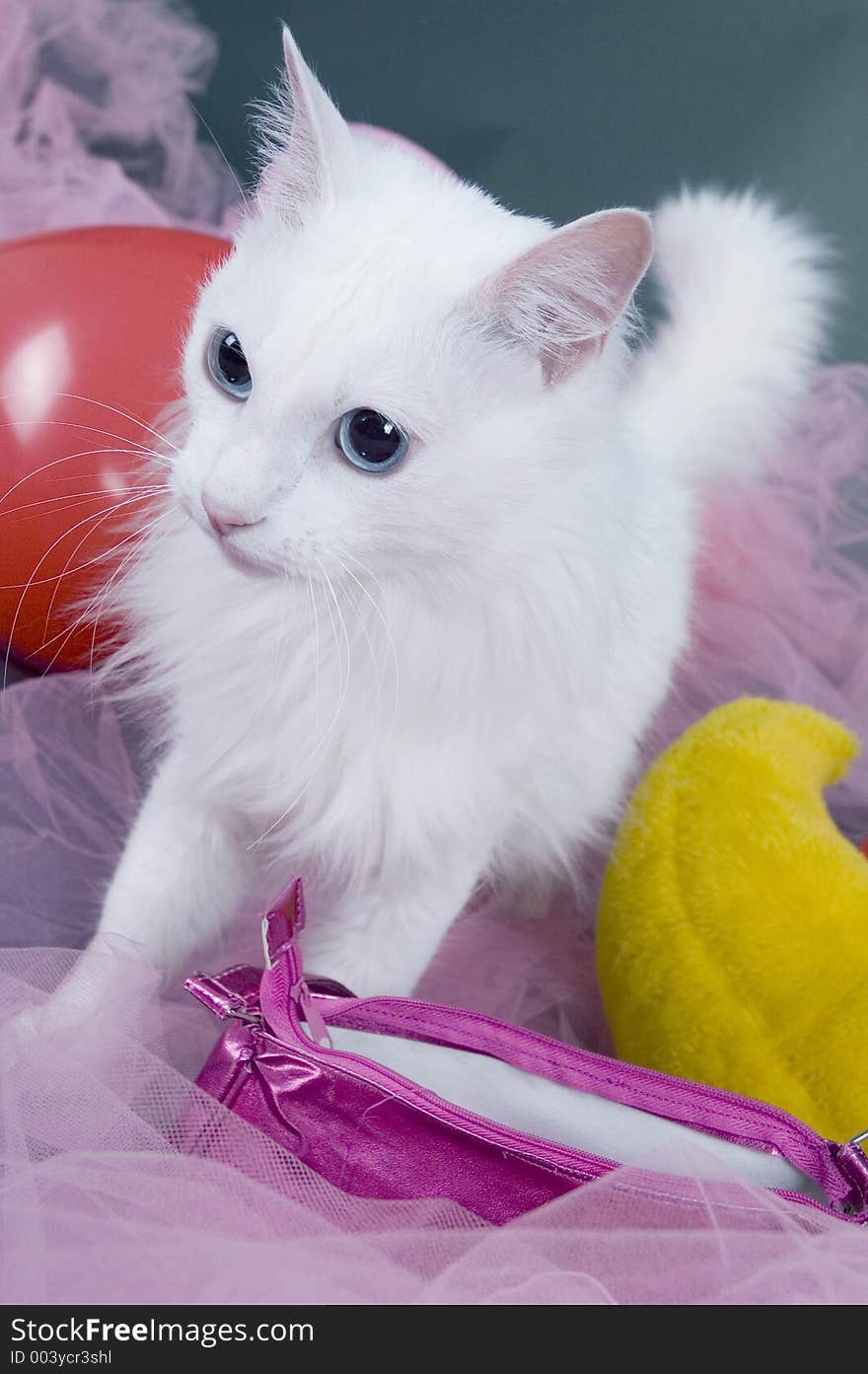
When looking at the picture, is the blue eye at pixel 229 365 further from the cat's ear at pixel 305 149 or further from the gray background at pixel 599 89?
the gray background at pixel 599 89

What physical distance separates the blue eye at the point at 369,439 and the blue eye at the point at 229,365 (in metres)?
0.08

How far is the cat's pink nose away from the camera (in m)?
0.75

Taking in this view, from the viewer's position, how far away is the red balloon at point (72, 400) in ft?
4.10

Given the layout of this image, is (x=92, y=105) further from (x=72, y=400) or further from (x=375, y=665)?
(x=375, y=665)

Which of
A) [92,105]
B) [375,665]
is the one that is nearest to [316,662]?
[375,665]

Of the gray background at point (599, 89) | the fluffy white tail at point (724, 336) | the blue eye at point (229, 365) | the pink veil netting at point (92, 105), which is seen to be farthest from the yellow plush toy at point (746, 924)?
the pink veil netting at point (92, 105)

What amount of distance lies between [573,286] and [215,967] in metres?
0.74

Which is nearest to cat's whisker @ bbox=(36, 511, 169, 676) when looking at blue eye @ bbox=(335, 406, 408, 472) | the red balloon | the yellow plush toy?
the red balloon

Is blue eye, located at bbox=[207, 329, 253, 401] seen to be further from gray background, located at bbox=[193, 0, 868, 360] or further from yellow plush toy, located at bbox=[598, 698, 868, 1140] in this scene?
gray background, located at bbox=[193, 0, 868, 360]

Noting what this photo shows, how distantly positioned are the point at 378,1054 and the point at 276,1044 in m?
0.08

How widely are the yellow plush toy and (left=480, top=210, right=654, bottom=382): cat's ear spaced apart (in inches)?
19.4

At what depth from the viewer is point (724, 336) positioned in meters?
1.38

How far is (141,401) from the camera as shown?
→ 125 cm

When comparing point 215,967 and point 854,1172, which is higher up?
point 854,1172
